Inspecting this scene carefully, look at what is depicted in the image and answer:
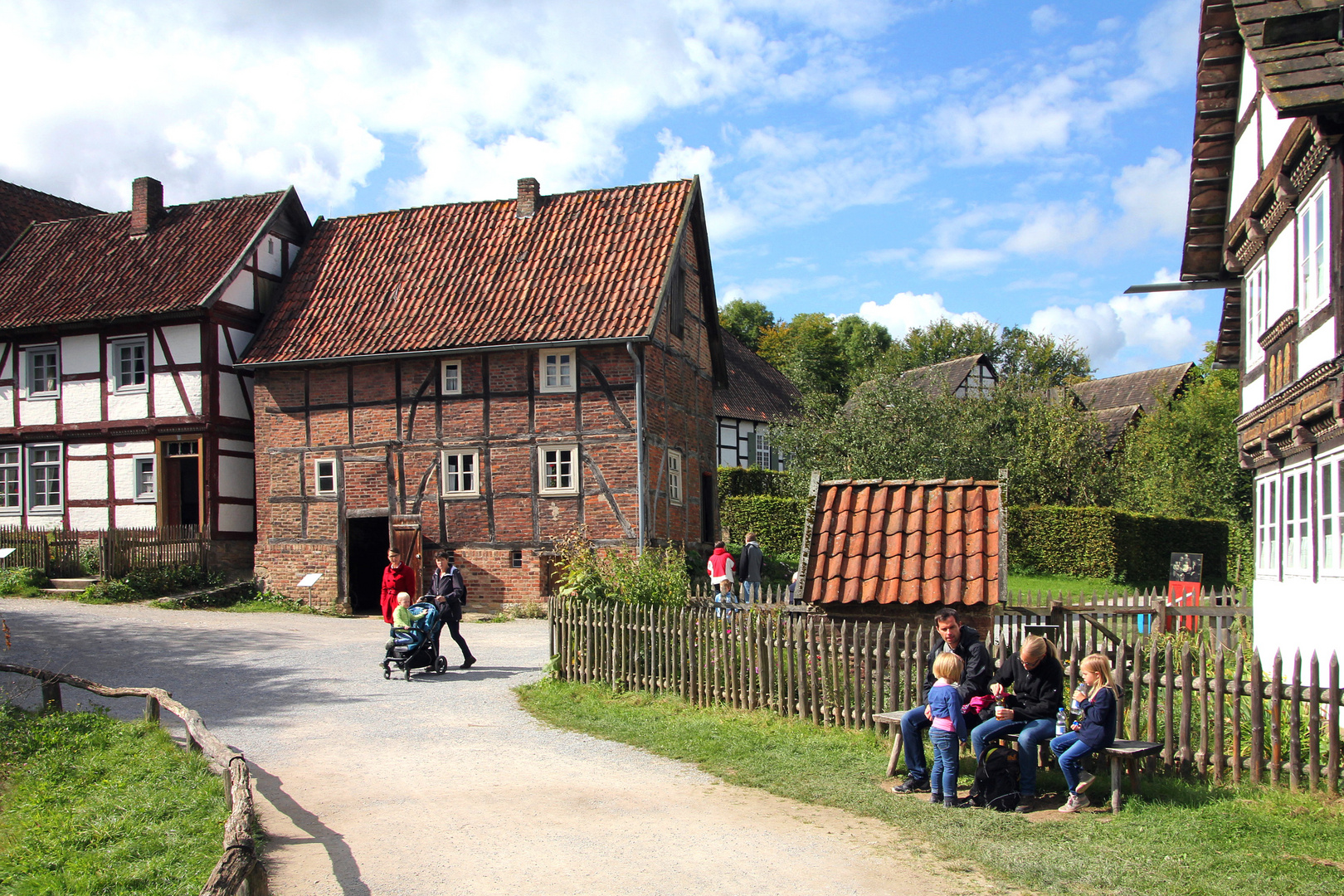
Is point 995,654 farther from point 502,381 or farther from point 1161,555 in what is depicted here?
point 1161,555

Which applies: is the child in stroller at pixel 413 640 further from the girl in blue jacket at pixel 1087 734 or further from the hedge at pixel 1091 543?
the hedge at pixel 1091 543

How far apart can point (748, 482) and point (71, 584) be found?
18.5 meters

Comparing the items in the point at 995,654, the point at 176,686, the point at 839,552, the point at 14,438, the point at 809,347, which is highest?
the point at 809,347

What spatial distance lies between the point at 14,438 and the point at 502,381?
1333 centimetres

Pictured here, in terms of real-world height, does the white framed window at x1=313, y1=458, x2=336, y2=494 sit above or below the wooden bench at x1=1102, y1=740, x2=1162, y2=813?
above

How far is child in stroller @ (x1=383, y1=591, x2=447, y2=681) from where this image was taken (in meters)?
14.3

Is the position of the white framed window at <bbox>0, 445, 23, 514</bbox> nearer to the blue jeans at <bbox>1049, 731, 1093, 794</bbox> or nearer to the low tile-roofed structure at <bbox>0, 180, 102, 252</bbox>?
the low tile-roofed structure at <bbox>0, 180, 102, 252</bbox>

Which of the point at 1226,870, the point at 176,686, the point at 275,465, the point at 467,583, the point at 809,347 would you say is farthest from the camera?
the point at 809,347

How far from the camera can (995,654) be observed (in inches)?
363

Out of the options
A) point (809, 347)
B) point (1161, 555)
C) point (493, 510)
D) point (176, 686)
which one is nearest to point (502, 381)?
point (493, 510)

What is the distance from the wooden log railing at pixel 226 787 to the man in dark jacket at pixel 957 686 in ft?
15.3

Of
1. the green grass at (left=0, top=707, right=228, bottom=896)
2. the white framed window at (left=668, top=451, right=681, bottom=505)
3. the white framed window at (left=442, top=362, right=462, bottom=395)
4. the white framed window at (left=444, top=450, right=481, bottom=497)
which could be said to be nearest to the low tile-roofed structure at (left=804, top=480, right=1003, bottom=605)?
the green grass at (left=0, top=707, right=228, bottom=896)

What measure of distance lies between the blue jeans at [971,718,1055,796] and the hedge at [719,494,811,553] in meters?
21.8

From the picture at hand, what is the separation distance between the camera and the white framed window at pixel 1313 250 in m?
10.8
